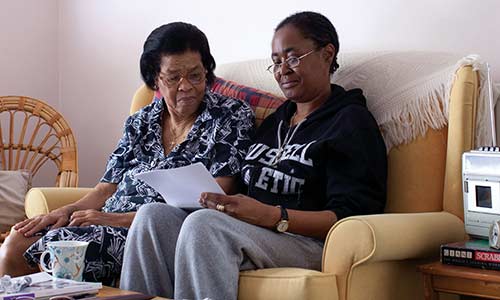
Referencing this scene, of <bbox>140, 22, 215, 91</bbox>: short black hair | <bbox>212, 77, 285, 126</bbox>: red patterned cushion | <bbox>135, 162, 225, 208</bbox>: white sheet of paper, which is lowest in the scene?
<bbox>135, 162, 225, 208</bbox>: white sheet of paper

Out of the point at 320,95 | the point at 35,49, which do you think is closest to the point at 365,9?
the point at 320,95

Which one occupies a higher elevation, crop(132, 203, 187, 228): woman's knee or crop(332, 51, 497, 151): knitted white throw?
crop(332, 51, 497, 151): knitted white throw

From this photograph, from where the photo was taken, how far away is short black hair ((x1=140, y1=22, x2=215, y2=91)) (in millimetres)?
2287

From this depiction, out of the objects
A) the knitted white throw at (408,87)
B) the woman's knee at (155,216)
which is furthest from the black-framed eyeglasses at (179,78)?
the woman's knee at (155,216)

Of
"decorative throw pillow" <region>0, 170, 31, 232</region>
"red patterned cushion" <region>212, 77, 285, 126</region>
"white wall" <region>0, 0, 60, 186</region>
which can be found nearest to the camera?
"red patterned cushion" <region>212, 77, 285, 126</region>

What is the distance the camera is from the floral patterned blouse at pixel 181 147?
2203mm

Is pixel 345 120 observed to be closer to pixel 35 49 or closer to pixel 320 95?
pixel 320 95

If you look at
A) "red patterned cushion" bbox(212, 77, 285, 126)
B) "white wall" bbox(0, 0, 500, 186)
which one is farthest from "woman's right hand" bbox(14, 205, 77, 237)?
"white wall" bbox(0, 0, 500, 186)

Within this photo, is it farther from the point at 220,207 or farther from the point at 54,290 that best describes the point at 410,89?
the point at 54,290

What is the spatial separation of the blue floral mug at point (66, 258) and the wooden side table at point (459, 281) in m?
0.73

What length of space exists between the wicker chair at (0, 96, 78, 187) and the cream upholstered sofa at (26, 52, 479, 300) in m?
1.40

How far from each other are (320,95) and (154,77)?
539 mm

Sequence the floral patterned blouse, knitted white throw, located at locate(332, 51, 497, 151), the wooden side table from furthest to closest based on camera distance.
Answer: the floral patterned blouse, knitted white throw, located at locate(332, 51, 497, 151), the wooden side table

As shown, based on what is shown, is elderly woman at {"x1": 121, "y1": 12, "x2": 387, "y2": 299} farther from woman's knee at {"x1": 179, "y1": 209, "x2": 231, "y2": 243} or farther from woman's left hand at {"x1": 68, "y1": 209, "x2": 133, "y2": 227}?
woman's left hand at {"x1": 68, "y1": 209, "x2": 133, "y2": 227}
